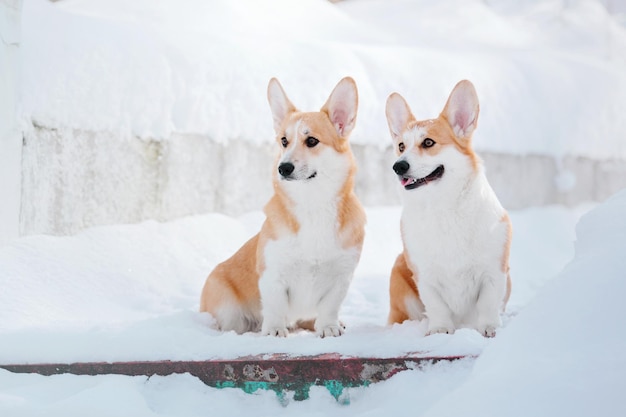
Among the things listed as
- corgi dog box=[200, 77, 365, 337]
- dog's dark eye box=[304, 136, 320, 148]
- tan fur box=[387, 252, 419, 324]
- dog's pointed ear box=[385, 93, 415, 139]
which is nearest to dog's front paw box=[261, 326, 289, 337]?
corgi dog box=[200, 77, 365, 337]

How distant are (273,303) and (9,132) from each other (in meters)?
1.89

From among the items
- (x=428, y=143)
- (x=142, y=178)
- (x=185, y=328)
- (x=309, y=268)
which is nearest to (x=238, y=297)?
(x=185, y=328)

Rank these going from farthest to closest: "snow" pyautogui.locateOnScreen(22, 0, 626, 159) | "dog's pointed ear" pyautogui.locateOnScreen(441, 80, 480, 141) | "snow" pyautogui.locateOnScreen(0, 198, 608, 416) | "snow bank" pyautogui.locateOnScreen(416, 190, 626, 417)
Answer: "snow" pyautogui.locateOnScreen(22, 0, 626, 159)
"dog's pointed ear" pyautogui.locateOnScreen(441, 80, 480, 141)
"snow" pyautogui.locateOnScreen(0, 198, 608, 416)
"snow bank" pyautogui.locateOnScreen(416, 190, 626, 417)

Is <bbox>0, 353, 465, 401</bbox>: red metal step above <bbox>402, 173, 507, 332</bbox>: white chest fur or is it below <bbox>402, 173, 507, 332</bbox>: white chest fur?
below

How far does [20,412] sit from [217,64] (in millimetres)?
3374

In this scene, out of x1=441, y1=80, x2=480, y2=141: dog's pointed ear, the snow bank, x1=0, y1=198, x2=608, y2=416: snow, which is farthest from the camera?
x1=441, y1=80, x2=480, y2=141: dog's pointed ear

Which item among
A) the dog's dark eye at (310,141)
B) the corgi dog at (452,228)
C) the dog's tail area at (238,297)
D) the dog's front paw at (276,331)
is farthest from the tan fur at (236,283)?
the corgi dog at (452,228)

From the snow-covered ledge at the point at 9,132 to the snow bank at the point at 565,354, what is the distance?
286 centimetres

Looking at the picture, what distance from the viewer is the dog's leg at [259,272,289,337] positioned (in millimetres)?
2891

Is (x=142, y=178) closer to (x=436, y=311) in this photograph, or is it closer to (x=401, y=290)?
(x=401, y=290)

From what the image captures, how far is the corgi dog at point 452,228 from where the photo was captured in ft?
8.66

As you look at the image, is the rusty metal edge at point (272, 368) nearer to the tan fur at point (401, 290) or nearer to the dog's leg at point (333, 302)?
the dog's leg at point (333, 302)

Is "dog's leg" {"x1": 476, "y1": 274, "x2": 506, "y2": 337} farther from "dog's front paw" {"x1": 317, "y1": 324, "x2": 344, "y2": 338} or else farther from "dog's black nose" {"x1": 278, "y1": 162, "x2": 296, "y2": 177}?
"dog's black nose" {"x1": 278, "y1": 162, "x2": 296, "y2": 177}

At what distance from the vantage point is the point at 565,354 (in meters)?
1.67
